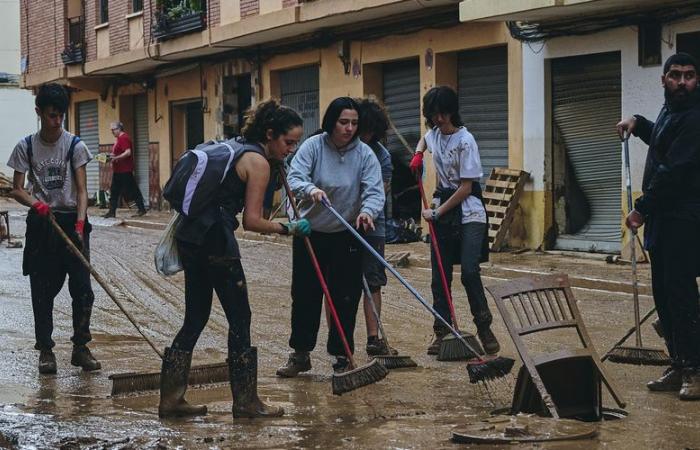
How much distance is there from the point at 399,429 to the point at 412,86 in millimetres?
14100

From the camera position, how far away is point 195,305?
6.70m

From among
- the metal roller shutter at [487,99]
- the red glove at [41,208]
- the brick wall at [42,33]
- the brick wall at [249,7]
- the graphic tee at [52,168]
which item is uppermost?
the brick wall at [42,33]

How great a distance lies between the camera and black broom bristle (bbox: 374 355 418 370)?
26.3 feet

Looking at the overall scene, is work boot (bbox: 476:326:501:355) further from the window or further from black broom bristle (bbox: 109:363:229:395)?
the window

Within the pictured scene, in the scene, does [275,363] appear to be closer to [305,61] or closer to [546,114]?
[546,114]

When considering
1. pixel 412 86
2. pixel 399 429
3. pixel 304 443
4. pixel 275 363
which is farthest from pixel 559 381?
pixel 412 86

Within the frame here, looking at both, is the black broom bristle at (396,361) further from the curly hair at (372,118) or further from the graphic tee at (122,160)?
the graphic tee at (122,160)

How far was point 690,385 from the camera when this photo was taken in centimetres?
693

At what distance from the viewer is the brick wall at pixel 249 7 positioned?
23.1 metres

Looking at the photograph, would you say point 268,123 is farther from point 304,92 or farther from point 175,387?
point 304,92

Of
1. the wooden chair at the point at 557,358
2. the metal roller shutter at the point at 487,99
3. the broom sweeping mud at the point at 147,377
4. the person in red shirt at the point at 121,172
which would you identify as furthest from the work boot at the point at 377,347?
the person in red shirt at the point at 121,172

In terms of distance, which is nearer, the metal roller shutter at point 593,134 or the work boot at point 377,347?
the work boot at point 377,347

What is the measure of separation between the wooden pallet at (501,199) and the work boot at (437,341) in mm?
7562

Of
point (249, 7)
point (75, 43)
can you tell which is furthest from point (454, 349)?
point (75, 43)
